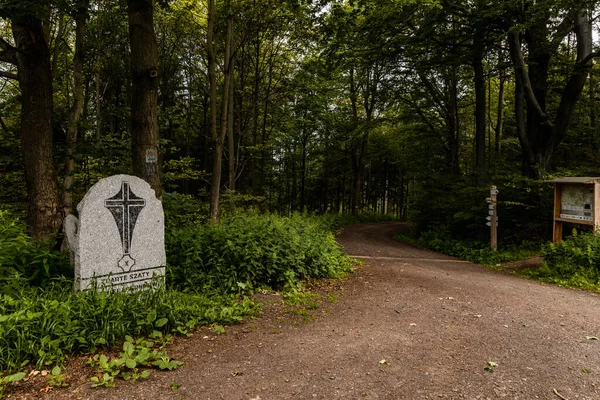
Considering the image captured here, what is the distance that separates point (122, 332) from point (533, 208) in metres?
12.0

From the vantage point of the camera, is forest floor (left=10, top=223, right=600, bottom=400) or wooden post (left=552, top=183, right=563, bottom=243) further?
wooden post (left=552, top=183, right=563, bottom=243)

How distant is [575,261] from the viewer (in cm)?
731

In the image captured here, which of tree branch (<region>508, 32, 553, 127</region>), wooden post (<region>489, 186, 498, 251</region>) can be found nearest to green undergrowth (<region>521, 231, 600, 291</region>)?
wooden post (<region>489, 186, 498, 251</region>)

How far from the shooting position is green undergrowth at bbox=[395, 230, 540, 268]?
9.62 meters

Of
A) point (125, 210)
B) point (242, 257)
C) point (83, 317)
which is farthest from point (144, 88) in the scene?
point (83, 317)

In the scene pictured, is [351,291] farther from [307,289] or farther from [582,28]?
[582,28]

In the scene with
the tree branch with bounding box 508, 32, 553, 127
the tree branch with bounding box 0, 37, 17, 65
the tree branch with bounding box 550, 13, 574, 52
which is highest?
the tree branch with bounding box 550, 13, 574, 52

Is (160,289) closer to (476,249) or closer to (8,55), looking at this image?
(8,55)

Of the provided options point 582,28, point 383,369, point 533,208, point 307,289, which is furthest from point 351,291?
point 582,28

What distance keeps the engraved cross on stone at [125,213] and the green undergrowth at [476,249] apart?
9094 mm

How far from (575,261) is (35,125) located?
11558mm

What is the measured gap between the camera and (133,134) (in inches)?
219

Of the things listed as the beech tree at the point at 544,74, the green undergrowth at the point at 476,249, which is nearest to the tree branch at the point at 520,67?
the beech tree at the point at 544,74

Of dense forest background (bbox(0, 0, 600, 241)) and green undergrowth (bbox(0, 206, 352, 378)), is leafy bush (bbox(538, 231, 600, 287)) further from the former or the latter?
green undergrowth (bbox(0, 206, 352, 378))
